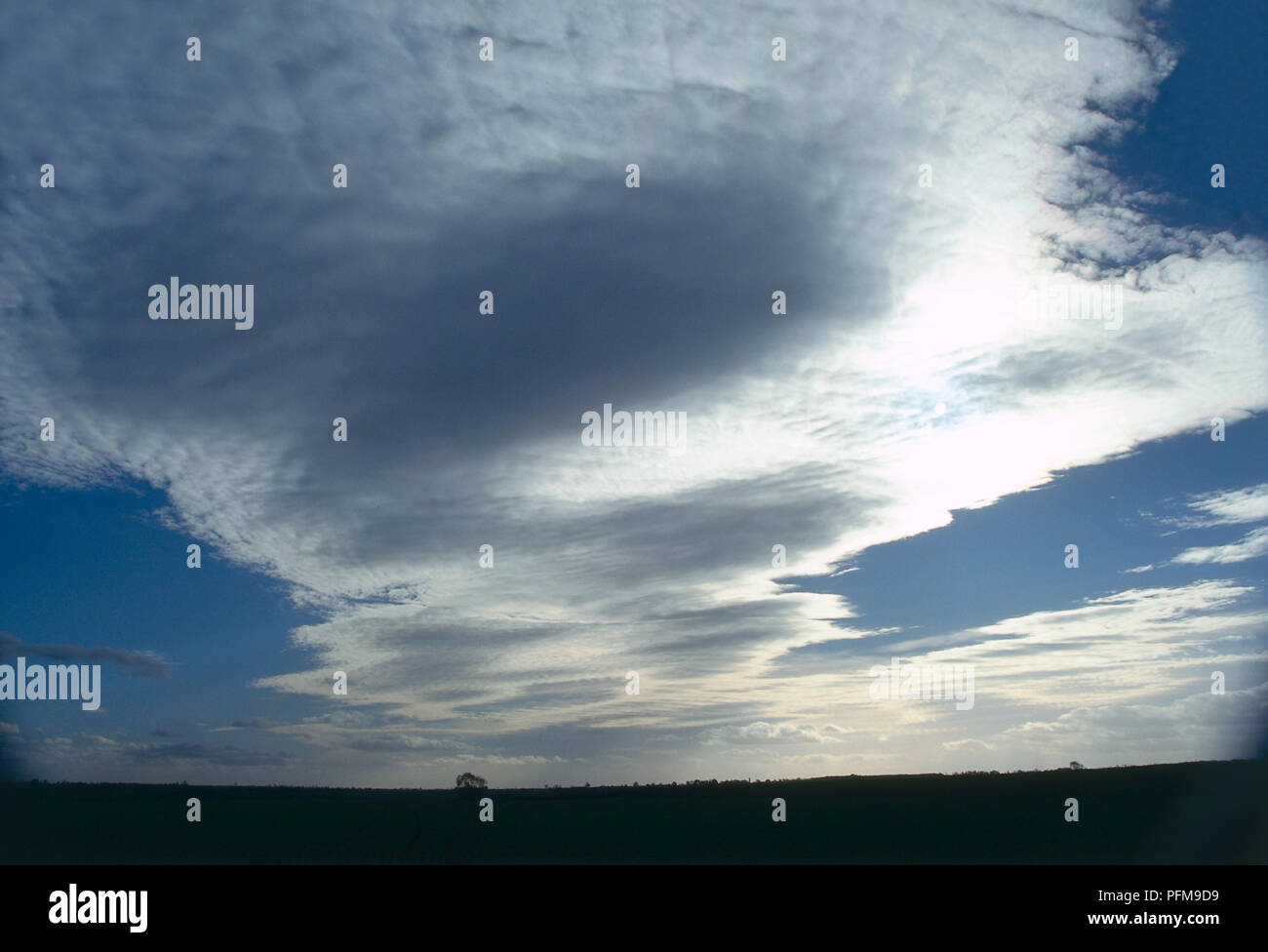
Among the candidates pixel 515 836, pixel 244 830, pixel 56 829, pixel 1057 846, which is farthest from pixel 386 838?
pixel 1057 846

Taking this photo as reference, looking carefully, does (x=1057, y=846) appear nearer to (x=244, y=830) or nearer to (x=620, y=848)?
(x=620, y=848)

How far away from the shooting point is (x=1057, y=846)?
72.5m

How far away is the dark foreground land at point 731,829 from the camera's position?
73.2 m

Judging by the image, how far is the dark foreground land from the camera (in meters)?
73.2

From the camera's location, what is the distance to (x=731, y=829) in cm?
8925
